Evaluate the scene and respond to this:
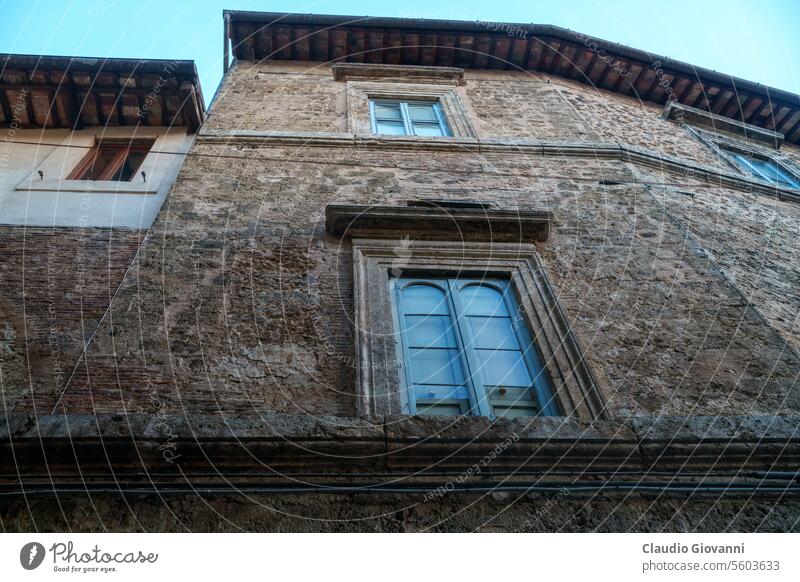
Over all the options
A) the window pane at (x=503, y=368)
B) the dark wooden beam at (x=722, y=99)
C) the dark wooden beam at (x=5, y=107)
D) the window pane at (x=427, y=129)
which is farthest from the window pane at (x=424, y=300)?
the dark wooden beam at (x=722, y=99)

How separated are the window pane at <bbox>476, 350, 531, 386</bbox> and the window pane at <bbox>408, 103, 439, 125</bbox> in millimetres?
4793

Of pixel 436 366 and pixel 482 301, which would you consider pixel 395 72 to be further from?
pixel 436 366

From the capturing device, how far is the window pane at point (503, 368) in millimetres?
3900

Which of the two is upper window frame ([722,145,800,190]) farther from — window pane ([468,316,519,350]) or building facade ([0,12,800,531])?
window pane ([468,316,519,350])

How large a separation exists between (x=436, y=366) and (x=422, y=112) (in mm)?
5322

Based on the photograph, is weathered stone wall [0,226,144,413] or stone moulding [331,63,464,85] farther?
stone moulding [331,63,464,85]

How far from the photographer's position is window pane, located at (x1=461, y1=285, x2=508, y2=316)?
444cm

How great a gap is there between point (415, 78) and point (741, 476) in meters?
7.62

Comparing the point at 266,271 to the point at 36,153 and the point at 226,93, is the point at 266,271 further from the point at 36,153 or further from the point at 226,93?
the point at 226,93

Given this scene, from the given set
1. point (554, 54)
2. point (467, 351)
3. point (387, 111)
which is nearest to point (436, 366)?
point (467, 351)

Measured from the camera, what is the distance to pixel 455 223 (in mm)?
5074

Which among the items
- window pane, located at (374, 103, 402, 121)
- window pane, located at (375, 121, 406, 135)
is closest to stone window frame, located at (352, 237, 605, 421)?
window pane, located at (375, 121, 406, 135)

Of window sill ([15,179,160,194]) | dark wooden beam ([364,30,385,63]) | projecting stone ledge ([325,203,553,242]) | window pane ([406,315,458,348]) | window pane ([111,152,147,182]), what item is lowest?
window pane ([406,315,458,348])

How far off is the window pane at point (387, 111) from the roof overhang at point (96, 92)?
7.57ft
